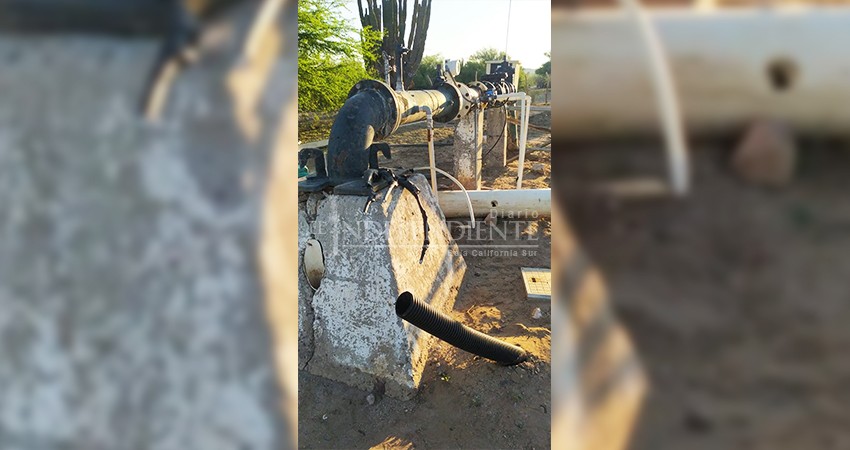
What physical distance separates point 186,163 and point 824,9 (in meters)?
0.46

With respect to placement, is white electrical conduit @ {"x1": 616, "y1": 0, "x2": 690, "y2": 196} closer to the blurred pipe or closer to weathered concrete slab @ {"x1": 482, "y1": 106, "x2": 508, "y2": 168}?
the blurred pipe

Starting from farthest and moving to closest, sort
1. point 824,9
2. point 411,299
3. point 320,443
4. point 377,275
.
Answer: point 377,275, point 320,443, point 411,299, point 824,9

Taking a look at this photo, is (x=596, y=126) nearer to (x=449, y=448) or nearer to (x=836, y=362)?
(x=836, y=362)

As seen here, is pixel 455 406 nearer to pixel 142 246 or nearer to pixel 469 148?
pixel 142 246

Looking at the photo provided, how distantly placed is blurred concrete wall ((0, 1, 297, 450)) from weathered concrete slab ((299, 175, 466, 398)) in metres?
1.87

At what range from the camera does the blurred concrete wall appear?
0.36 metres

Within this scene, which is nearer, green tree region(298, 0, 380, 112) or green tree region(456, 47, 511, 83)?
green tree region(298, 0, 380, 112)

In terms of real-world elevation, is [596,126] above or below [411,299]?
above

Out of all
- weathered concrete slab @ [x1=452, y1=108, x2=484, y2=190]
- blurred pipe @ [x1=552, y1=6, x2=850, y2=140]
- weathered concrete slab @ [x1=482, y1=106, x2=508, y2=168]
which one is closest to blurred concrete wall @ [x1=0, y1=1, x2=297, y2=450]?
blurred pipe @ [x1=552, y1=6, x2=850, y2=140]

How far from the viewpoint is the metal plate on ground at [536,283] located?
10.4 ft

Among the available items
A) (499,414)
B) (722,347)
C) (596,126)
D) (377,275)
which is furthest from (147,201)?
(499,414)

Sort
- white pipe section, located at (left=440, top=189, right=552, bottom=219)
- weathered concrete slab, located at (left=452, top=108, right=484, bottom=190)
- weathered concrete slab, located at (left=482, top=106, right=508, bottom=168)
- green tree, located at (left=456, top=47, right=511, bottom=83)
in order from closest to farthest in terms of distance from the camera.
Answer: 1. white pipe section, located at (left=440, top=189, right=552, bottom=219)
2. weathered concrete slab, located at (left=452, top=108, right=484, bottom=190)
3. weathered concrete slab, located at (left=482, top=106, right=508, bottom=168)
4. green tree, located at (left=456, top=47, right=511, bottom=83)

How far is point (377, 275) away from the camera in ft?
7.45

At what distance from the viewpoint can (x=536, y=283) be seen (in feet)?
11.0
